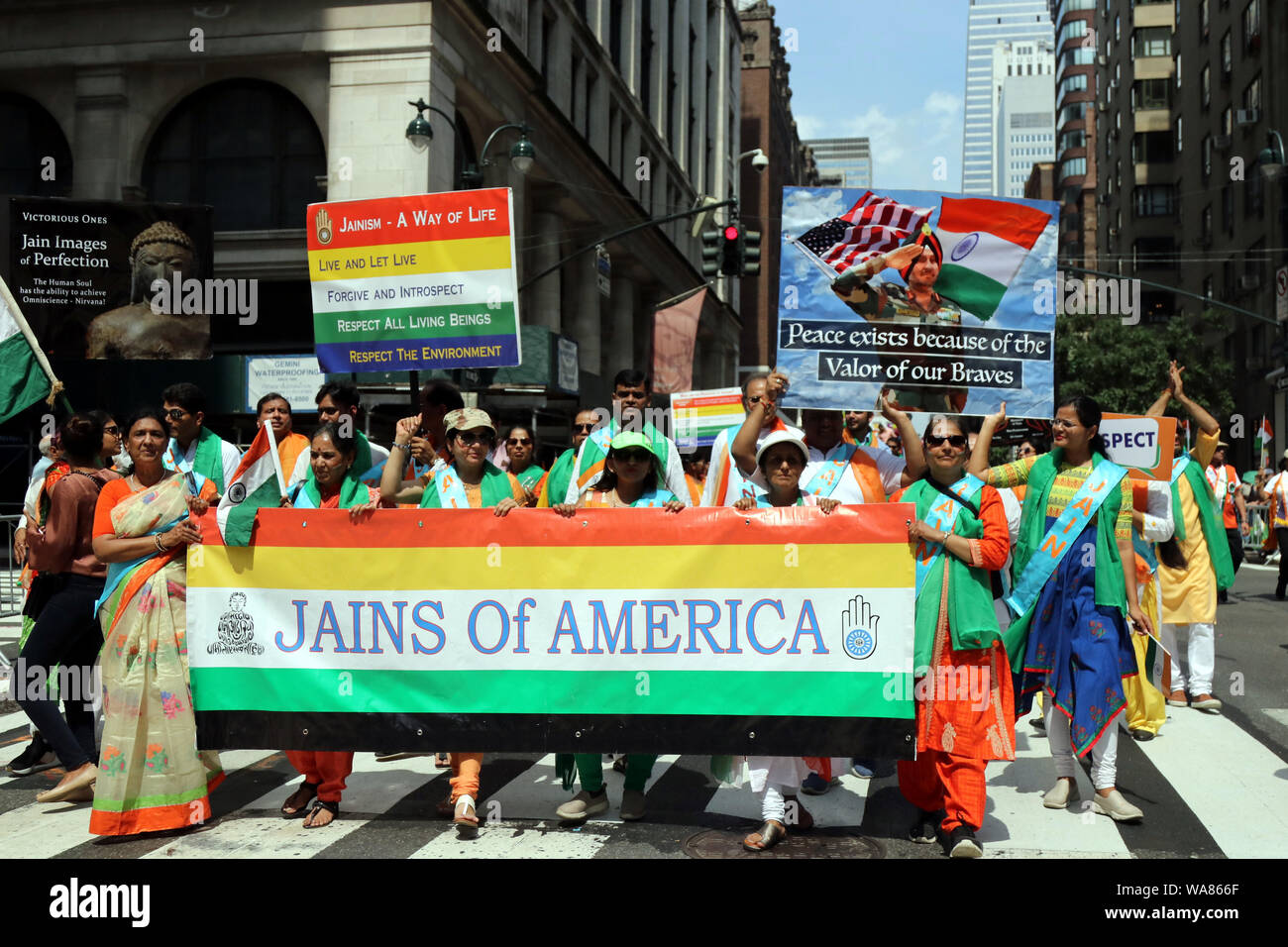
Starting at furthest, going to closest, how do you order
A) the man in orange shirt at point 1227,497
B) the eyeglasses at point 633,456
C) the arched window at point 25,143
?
1. the arched window at point 25,143
2. the man in orange shirt at point 1227,497
3. the eyeglasses at point 633,456

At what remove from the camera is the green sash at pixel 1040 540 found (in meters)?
5.64

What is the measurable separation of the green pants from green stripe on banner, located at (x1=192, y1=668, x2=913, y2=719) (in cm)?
39

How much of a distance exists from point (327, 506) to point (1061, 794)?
3.85 meters

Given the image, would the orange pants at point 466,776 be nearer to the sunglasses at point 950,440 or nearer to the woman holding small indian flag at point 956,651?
the woman holding small indian flag at point 956,651

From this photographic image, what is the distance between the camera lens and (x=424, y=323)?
26.7 ft

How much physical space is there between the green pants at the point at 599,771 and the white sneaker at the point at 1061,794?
199cm

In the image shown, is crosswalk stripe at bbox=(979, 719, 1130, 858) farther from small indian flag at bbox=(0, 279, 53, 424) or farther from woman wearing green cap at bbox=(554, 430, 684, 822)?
small indian flag at bbox=(0, 279, 53, 424)

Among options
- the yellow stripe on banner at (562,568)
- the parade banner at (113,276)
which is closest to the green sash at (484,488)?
the yellow stripe on banner at (562,568)

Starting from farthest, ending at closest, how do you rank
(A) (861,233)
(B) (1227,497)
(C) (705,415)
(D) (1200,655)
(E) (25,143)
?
(E) (25,143) < (C) (705,415) < (B) (1227,497) < (D) (1200,655) < (A) (861,233)

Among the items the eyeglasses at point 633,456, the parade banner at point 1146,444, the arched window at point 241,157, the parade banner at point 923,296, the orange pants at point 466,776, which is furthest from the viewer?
the arched window at point 241,157

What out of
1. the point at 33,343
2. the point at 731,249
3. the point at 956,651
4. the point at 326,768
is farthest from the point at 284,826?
the point at 731,249

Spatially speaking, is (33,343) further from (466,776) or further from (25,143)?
(25,143)

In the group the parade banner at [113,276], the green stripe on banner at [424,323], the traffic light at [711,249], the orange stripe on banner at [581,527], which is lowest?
the orange stripe on banner at [581,527]

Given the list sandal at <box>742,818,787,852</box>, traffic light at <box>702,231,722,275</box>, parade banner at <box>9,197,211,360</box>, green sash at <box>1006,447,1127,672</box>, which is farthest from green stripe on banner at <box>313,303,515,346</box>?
traffic light at <box>702,231,722,275</box>
